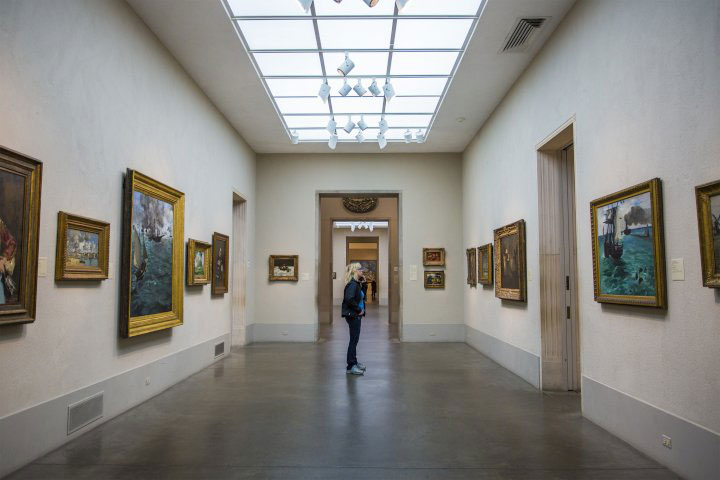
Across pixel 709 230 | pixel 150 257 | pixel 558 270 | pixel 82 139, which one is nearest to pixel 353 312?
pixel 558 270

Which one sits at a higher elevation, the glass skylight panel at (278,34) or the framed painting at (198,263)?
the glass skylight panel at (278,34)

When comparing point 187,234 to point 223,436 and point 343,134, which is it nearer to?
point 223,436

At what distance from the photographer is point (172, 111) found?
9.35 metres

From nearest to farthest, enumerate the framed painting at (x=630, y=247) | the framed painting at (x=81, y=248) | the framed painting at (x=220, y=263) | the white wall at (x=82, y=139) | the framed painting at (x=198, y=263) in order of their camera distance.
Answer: the white wall at (x=82, y=139), the framed painting at (x=630, y=247), the framed painting at (x=81, y=248), the framed painting at (x=198, y=263), the framed painting at (x=220, y=263)

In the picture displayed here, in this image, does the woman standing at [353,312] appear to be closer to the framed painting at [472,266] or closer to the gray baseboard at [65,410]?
the gray baseboard at [65,410]

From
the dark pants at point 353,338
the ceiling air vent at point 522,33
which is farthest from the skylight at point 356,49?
the dark pants at point 353,338

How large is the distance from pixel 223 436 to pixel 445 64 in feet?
24.4

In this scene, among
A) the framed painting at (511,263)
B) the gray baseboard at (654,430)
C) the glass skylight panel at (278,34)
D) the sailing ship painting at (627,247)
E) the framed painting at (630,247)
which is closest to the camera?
the gray baseboard at (654,430)

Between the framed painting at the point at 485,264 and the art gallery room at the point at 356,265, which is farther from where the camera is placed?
the framed painting at the point at 485,264

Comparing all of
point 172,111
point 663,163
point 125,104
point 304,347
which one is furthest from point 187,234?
point 663,163

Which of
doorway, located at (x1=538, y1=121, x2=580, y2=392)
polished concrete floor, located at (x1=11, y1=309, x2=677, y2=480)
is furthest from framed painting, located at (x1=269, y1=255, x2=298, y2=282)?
doorway, located at (x1=538, y1=121, x2=580, y2=392)

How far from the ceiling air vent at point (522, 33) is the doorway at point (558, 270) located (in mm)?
1711

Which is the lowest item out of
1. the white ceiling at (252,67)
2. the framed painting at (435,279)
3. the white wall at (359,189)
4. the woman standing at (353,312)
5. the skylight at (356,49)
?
the woman standing at (353,312)

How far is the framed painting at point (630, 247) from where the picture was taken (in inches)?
212
